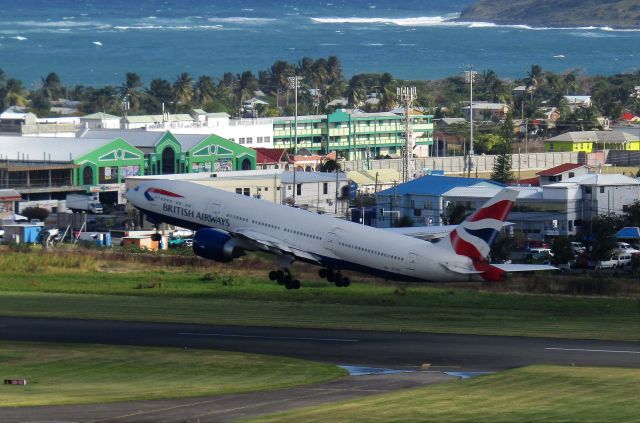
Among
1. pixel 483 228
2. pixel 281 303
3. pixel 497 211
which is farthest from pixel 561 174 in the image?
pixel 497 211

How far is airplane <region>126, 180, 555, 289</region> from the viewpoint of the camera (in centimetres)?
9094

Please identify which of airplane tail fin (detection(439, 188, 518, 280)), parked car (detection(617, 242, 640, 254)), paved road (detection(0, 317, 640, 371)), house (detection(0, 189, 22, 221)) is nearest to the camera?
paved road (detection(0, 317, 640, 371))

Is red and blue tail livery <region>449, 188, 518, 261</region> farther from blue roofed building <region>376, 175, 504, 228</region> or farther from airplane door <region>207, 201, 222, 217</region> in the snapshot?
blue roofed building <region>376, 175, 504, 228</region>

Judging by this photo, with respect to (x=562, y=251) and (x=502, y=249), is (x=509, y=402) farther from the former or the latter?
(x=502, y=249)

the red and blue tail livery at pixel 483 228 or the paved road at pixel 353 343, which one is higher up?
the red and blue tail livery at pixel 483 228

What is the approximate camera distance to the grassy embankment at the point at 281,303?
304 ft

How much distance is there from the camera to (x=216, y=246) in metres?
100

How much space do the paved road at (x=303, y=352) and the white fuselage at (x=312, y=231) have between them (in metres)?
6.75

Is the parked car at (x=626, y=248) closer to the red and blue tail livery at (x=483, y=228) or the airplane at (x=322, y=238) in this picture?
the airplane at (x=322, y=238)

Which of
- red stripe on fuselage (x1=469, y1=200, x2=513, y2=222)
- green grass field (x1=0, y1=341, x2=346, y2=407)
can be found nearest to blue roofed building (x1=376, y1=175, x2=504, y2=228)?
red stripe on fuselage (x1=469, y1=200, x2=513, y2=222)

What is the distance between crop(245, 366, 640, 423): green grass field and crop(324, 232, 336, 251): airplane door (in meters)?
26.9

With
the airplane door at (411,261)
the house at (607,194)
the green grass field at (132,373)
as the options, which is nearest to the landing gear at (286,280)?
the airplane door at (411,261)

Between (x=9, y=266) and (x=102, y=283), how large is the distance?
10307mm

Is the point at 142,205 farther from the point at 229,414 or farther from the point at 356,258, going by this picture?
the point at 229,414
